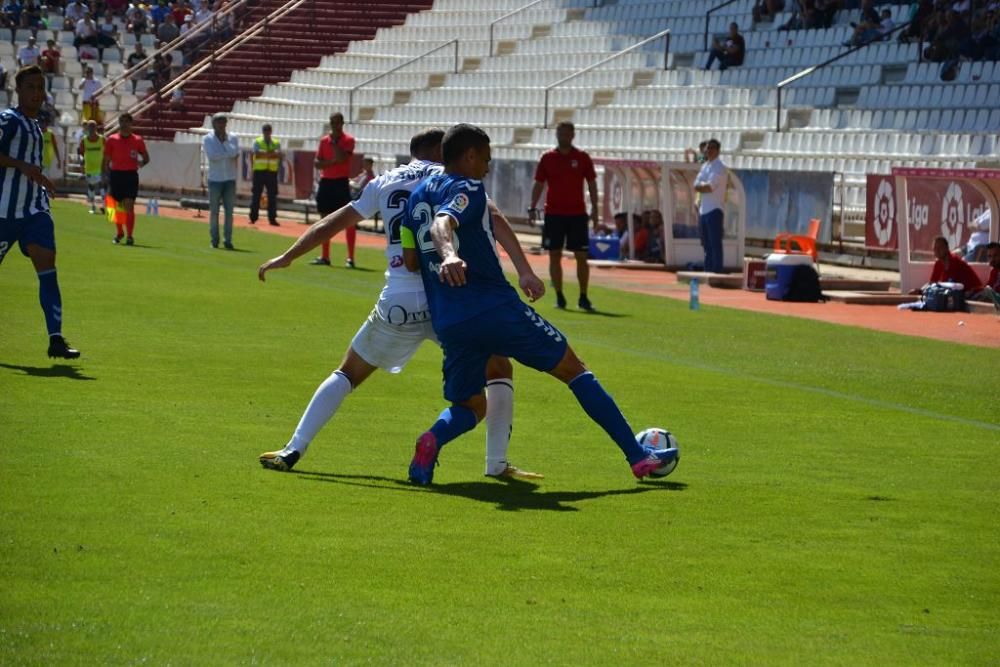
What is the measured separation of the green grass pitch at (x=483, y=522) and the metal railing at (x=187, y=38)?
3597 centimetres

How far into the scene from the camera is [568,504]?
763 centimetres

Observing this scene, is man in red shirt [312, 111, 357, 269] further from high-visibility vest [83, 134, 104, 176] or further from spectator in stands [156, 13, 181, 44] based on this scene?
spectator in stands [156, 13, 181, 44]

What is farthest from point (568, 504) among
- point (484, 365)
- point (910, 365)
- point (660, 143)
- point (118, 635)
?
point (660, 143)

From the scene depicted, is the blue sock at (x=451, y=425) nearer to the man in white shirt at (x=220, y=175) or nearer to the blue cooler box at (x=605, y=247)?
the man in white shirt at (x=220, y=175)

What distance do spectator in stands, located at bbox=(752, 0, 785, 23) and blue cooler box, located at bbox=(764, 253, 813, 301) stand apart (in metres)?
16.8

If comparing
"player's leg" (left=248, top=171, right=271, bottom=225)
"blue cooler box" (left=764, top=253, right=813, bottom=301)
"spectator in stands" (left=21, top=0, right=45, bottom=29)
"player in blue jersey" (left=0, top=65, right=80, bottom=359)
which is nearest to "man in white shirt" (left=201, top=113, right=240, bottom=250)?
"player's leg" (left=248, top=171, right=271, bottom=225)

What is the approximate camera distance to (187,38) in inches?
2000

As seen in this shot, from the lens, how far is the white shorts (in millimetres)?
8336

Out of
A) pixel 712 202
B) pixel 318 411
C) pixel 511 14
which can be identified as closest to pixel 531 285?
pixel 318 411

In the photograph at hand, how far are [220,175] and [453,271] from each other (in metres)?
20.2

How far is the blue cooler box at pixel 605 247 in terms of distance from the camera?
29.1m

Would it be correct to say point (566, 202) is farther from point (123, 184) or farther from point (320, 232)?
point (320, 232)

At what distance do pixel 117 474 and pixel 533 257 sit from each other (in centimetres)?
2225

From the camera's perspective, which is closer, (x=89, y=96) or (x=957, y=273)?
(x=957, y=273)
